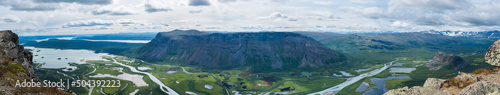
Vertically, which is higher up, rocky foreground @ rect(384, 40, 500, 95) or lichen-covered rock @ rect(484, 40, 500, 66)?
lichen-covered rock @ rect(484, 40, 500, 66)

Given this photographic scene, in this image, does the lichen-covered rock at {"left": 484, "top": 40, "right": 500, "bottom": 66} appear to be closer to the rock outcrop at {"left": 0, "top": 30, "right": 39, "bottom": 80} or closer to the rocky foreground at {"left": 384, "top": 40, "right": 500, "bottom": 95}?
the rocky foreground at {"left": 384, "top": 40, "right": 500, "bottom": 95}

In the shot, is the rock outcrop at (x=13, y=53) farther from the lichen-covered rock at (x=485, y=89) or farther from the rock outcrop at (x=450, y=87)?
the lichen-covered rock at (x=485, y=89)

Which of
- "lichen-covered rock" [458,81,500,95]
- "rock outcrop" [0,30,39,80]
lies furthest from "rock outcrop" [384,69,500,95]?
"rock outcrop" [0,30,39,80]

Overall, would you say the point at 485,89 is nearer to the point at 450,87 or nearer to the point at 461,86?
the point at 461,86

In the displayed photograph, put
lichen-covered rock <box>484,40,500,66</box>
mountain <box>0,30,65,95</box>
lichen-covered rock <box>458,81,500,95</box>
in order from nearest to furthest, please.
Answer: lichen-covered rock <box>458,81,500,95</box>, mountain <box>0,30,65,95</box>, lichen-covered rock <box>484,40,500,66</box>

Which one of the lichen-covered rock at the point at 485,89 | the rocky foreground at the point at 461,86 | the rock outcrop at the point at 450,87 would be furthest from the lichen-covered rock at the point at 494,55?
the lichen-covered rock at the point at 485,89

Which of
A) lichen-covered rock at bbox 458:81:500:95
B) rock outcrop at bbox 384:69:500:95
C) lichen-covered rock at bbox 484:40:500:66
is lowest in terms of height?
rock outcrop at bbox 384:69:500:95

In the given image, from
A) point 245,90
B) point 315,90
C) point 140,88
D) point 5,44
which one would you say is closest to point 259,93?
point 245,90

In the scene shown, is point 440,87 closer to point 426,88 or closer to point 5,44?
point 426,88

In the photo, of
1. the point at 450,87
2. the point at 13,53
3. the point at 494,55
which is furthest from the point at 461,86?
the point at 13,53

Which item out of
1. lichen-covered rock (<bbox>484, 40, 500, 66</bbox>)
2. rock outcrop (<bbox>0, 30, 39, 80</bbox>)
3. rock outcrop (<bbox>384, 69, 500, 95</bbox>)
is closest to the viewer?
rock outcrop (<bbox>384, 69, 500, 95</bbox>)
